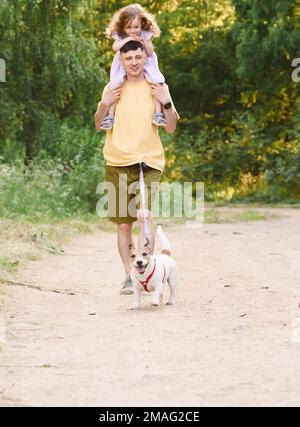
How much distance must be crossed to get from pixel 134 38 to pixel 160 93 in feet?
1.52

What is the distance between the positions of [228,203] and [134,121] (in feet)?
44.0

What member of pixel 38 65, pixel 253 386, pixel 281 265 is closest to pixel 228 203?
pixel 38 65

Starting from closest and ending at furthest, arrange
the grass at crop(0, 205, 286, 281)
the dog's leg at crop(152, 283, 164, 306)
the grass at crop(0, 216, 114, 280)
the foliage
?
1. the dog's leg at crop(152, 283, 164, 306)
2. the grass at crop(0, 216, 114, 280)
3. the grass at crop(0, 205, 286, 281)
4. the foliage

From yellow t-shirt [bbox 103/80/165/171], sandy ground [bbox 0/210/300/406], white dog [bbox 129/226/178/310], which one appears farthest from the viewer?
yellow t-shirt [bbox 103/80/165/171]

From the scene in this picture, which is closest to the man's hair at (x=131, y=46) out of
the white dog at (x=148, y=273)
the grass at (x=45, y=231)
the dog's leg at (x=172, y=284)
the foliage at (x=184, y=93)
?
the white dog at (x=148, y=273)

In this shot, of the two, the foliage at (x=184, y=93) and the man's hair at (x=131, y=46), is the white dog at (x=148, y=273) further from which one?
the foliage at (x=184, y=93)

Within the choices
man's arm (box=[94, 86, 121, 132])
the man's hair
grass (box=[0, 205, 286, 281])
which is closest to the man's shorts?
man's arm (box=[94, 86, 121, 132])

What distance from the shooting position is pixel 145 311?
7199 millimetres

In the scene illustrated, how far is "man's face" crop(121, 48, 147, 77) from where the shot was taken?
7.85 m

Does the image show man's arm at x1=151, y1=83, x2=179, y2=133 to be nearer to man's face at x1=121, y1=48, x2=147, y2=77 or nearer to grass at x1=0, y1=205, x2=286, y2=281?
man's face at x1=121, y1=48, x2=147, y2=77

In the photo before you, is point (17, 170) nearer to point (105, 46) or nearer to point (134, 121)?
point (134, 121)

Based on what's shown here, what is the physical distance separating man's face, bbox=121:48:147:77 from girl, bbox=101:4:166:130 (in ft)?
0.22

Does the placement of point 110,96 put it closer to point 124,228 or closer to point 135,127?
point 135,127

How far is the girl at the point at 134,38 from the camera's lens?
7.93 meters
